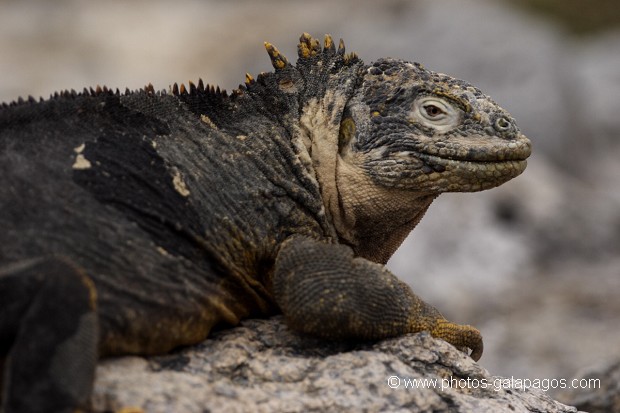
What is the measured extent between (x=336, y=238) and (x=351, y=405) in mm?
1206

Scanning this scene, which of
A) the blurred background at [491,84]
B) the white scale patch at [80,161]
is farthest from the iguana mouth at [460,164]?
the blurred background at [491,84]

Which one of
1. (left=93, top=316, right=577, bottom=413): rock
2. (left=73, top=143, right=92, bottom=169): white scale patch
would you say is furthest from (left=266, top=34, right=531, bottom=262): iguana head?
(left=73, top=143, right=92, bottom=169): white scale patch

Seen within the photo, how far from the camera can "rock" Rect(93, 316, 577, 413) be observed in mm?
4723

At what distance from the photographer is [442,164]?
5840 millimetres

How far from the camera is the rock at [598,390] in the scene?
25.7ft

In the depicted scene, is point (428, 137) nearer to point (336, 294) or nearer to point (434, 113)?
point (434, 113)

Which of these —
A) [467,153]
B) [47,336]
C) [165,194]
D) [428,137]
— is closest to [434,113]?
[428,137]

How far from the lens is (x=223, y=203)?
17.7ft

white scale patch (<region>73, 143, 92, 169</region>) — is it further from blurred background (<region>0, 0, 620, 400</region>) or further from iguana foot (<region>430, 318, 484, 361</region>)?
blurred background (<region>0, 0, 620, 400</region>)

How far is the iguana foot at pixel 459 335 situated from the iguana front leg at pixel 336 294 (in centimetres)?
34

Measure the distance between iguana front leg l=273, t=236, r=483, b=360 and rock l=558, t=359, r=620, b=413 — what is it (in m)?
3.01

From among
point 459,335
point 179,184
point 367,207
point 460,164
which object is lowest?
point 179,184

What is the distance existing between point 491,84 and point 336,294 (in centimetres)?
1928

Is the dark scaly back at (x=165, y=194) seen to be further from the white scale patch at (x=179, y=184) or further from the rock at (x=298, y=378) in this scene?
the rock at (x=298, y=378)
